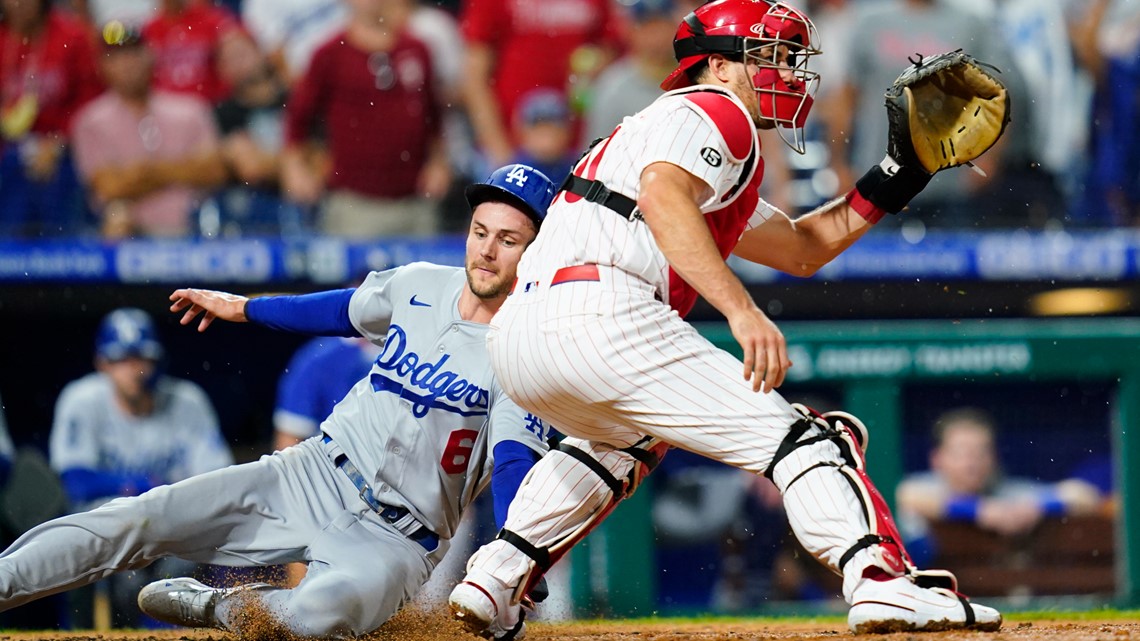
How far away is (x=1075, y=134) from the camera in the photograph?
24.2 feet

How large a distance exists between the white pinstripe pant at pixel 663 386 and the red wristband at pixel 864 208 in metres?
0.82

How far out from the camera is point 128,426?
6.73 metres

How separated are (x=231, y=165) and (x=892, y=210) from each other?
454 cm

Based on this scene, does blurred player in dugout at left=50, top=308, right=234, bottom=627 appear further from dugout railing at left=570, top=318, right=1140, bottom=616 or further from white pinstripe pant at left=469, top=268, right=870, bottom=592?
white pinstripe pant at left=469, top=268, right=870, bottom=592

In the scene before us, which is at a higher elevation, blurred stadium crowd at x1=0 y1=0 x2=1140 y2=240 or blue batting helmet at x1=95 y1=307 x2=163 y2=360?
blurred stadium crowd at x1=0 y1=0 x2=1140 y2=240

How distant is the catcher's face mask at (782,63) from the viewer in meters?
3.26

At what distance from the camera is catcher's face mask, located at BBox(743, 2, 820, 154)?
10.7 ft

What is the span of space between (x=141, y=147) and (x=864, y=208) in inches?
187

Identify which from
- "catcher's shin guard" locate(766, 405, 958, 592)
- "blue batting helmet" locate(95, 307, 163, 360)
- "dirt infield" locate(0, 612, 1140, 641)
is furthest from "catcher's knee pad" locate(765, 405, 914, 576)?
"blue batting helmet" locate(95, 307, 163, 360)

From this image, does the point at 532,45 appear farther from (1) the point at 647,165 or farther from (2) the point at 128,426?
(1) the point at 647,165

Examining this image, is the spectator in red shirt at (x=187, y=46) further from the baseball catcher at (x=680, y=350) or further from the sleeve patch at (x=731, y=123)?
the sleeve patch at (x=731, y=123)

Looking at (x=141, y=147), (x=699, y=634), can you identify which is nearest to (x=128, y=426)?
(x=141, y=147)

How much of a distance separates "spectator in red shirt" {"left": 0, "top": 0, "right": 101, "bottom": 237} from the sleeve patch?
16.2 ft

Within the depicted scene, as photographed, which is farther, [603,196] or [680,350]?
[603,196]
